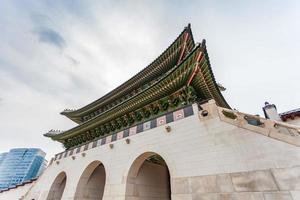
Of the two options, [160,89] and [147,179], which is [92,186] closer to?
[147,179]

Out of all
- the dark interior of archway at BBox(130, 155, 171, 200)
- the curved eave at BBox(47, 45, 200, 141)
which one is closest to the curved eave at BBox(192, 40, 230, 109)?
the curved eave at BBox(47, 45, 200, 141)

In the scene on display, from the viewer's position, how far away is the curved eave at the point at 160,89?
6672mm

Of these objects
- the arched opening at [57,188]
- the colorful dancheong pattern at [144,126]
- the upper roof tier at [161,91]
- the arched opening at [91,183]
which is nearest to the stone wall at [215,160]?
the colorful dancheong pattern at [144,126]

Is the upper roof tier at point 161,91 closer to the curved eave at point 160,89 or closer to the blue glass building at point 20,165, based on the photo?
the curved eave at point 160,89

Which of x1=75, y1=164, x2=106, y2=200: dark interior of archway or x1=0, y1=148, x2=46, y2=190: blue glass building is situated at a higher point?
x1=0, y1=148, x2=46, y2=190: blue glass building

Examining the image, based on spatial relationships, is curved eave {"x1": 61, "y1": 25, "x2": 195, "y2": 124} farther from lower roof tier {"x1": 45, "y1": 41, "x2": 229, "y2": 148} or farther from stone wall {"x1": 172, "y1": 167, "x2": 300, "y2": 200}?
stone wall {"x1": 172, "y1": 167, "x2": 300, "y2": 200}

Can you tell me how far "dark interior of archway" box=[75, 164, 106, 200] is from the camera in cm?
961

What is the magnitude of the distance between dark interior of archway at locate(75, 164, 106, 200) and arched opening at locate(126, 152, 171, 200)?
4.11 meters

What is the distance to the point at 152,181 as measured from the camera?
8.71 metres

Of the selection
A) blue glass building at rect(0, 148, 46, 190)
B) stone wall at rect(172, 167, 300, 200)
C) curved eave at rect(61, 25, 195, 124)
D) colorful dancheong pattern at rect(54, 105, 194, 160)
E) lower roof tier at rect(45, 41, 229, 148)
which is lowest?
stone wall at rect(172, 167, 300, 200)

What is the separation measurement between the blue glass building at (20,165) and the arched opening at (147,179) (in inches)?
4627

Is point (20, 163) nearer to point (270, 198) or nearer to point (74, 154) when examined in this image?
point (74, 154)

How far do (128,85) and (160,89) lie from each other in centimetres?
561

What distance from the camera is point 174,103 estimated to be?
783 cm
